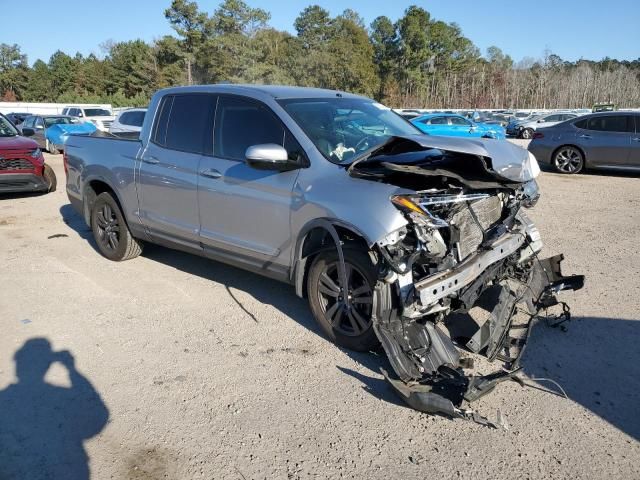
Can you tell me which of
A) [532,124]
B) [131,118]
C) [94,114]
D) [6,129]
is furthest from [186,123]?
[532,124]

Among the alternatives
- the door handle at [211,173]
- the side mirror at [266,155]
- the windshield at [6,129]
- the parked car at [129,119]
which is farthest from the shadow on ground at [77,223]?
the parked car at [129,119]

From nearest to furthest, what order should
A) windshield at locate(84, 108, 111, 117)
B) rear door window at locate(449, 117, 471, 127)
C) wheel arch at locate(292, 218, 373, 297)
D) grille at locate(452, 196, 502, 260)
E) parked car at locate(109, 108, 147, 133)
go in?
grille at locate(452, 196, 502, 260)
wheel arch at locate(292, 218, 373, 297)
parked car at locate(109, 108, 147, 133)
rear door window at locate(449, 117, 471, 127)
windshield at locate(84, 108, 111, 117)

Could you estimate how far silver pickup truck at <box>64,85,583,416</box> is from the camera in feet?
11.3

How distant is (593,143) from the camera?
1290 cm

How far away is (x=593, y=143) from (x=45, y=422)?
13.3m

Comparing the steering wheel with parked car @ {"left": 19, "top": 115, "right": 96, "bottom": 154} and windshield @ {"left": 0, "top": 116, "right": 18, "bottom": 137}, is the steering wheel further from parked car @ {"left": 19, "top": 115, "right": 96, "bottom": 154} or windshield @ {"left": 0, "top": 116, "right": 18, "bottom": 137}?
parked car @ {"left": 19, "top": 115, "right": 96, "bottom": 154}

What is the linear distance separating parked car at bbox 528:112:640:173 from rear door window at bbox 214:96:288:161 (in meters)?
11.1

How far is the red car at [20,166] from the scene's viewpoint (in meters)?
9.70

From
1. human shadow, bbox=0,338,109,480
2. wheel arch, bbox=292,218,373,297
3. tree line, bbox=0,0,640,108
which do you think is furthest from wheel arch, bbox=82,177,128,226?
tree line, bbox=0,0,640,108

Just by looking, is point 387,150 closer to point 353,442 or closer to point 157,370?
point 353,442

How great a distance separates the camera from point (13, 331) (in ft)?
14.3

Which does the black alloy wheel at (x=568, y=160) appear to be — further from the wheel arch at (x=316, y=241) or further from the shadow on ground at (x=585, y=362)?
the wheel arch at (x=316, y=241)

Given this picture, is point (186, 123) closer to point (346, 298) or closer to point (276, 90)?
point (276, 90)

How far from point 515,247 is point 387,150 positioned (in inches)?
48.4
